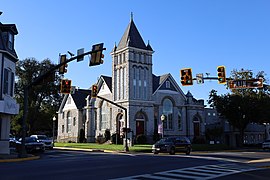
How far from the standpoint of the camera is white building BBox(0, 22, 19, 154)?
25.5 metres

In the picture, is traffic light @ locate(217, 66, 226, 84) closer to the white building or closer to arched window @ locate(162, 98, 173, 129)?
the white building

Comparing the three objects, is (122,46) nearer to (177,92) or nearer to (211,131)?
(177,92)

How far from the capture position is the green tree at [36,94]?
226ft

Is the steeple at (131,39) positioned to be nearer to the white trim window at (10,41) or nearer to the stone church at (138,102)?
the stone church at (138,102)

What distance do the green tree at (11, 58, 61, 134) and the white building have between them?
4027cm

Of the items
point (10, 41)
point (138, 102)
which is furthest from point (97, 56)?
point (138, 102)

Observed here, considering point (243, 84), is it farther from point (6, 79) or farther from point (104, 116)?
point (104, 116)

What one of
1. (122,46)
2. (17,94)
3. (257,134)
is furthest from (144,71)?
(17,94)

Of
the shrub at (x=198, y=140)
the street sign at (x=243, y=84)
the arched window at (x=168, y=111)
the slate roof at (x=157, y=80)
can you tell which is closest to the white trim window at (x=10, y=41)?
the street sign at (x=243, y=84)

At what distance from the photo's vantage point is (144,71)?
50.2 metres

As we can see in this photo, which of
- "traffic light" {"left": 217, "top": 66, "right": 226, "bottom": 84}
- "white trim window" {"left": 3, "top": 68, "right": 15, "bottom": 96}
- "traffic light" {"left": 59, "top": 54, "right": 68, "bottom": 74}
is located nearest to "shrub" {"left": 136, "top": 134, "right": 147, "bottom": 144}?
"white trim window" {"left": 3, "top": 68, "right": 15, "bottom": 96}

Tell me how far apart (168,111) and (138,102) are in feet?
22.6

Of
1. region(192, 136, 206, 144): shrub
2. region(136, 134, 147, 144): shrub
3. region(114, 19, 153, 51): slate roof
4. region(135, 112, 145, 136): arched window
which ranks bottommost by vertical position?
region(192, 136, 206, 144): shrub

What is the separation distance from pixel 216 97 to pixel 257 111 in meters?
6.06
